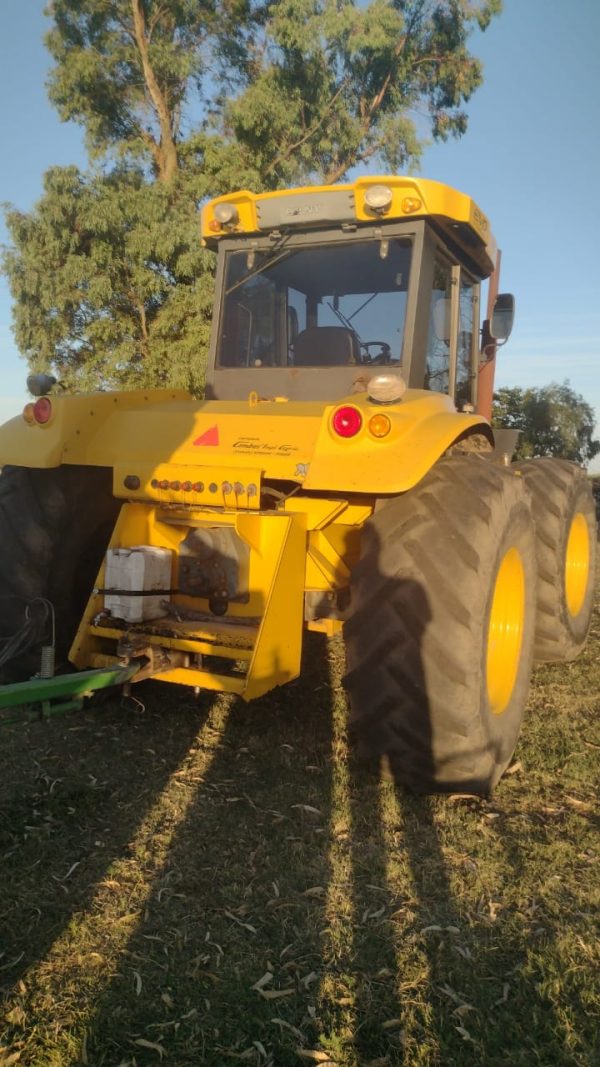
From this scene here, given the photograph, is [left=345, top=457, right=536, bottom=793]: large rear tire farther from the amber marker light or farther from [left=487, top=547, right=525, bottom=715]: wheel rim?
[left=487, top=547, right=525, bottom=715]: wheel rim

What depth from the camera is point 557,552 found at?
5137 millimetres

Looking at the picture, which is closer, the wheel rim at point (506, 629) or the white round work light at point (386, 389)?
the white round work light at point (386, 389)

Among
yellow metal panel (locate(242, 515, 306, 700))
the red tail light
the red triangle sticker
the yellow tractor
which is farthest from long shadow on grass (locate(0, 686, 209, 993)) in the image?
the red tail light

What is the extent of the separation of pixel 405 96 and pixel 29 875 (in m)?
21.5

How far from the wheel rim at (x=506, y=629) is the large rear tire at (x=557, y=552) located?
4.26 feet

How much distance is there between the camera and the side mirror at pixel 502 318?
5500mm

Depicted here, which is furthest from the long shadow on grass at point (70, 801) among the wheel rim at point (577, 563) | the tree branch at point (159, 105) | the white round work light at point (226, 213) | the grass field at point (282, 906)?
the tree branch at point (159, 105)

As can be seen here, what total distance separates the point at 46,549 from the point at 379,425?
1753mm

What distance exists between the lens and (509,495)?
343 centimetres

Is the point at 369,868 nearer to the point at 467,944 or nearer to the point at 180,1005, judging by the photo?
the point at 467,944

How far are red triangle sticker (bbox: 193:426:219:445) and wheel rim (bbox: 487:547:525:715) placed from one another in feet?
4.66

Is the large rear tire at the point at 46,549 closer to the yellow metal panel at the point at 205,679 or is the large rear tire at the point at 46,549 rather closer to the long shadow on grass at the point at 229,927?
the yellow metal panel at the point at 205,679

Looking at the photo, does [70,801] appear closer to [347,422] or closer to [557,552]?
[347,422]

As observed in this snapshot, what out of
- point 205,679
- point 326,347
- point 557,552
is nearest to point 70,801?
point 205,679
